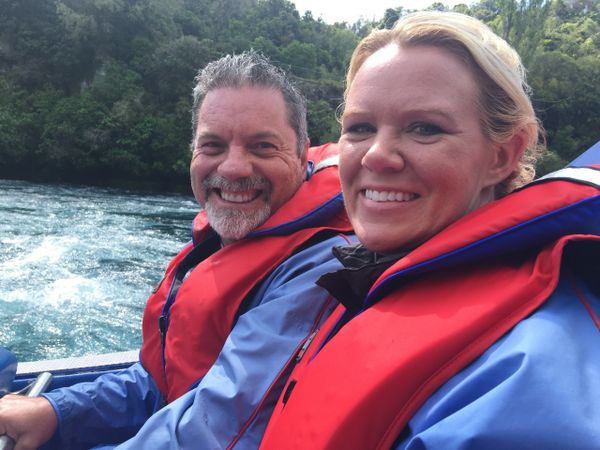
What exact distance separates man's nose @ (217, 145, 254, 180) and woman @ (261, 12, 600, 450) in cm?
67

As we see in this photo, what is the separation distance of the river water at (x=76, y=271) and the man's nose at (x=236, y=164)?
Answer: 2744 millimetres

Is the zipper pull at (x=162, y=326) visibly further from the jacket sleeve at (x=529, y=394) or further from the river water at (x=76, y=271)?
the river water at (x=76, y=271)

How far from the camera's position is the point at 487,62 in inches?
42.6

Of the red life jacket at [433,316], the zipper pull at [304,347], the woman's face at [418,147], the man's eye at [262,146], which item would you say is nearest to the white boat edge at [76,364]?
the man's eye at [262,146]

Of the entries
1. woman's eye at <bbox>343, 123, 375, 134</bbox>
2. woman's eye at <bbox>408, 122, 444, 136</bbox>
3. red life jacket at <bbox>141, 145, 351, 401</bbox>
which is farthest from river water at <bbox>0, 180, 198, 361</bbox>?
woman's eye at <bbox>408, 122, 444, 136</bbox>

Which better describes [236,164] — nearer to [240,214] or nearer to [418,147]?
[240,214]

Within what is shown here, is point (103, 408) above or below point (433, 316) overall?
below

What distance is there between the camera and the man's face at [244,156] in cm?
188

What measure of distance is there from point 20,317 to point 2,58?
27.7 m

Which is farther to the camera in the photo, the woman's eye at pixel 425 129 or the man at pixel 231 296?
the man at pixel 231 296

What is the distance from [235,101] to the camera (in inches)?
74.0

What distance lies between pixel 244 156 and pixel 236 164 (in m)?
0.06

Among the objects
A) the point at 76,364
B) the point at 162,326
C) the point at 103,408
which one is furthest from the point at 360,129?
the point at 76,364

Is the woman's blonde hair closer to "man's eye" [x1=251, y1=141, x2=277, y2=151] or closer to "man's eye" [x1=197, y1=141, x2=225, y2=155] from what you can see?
"man's eye" [x1=251, y1=141, x2=277, y2=151]
